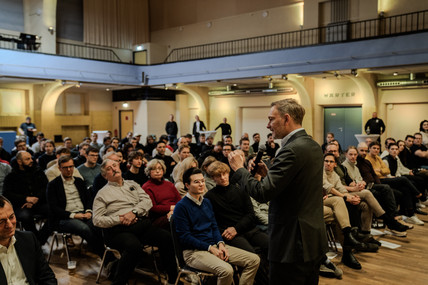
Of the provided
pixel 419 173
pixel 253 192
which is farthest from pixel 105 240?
pixel 419 173

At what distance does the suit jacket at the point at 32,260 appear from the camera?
2.04m

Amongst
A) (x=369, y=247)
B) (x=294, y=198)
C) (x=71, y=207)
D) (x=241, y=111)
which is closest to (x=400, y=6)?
(x=241, y=111)

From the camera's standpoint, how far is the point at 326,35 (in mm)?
12711

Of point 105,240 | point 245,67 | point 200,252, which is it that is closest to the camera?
point 200,252

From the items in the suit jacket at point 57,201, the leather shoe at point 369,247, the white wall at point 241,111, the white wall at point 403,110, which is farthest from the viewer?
the white wall at point 241,111

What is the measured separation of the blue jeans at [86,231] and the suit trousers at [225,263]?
1.14 meters

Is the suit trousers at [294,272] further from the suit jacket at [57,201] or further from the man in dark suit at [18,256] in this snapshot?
the suit jacket at [57,201]

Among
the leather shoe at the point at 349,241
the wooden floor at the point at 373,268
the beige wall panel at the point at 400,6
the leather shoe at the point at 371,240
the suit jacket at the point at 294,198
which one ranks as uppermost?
the beige wall panel at the point at 400,6

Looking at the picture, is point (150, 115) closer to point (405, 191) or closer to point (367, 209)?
point (405, 191)

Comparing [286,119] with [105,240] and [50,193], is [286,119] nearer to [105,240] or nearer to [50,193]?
[105,240]

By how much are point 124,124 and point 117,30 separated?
4.06 m

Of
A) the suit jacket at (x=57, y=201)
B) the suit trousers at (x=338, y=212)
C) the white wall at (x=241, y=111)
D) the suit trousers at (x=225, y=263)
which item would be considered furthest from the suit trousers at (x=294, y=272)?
the white wall at (x=241, y=111)

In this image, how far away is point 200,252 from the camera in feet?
9.41

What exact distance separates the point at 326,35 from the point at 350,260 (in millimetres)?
10256
